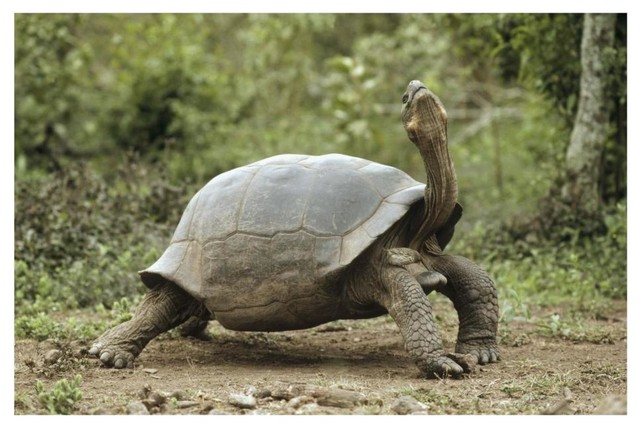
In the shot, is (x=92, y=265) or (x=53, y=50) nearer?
(x=92, y=265)

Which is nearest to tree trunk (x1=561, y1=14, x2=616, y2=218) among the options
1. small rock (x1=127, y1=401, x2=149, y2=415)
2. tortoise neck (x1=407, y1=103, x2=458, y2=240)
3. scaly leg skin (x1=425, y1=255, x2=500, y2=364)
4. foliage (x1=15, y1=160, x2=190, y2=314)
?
scaly leg skin (x1=425, y1=255, x2=500, y2=364)

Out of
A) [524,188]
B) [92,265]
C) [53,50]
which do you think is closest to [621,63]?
[524,188]

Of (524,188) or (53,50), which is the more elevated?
(53,50)

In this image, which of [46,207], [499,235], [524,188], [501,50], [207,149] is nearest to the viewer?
[46,207]

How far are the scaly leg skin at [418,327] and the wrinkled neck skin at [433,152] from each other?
36 centimetres

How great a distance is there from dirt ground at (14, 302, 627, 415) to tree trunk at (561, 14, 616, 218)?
193 cm

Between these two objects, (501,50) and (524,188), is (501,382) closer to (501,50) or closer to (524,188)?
(501,50)

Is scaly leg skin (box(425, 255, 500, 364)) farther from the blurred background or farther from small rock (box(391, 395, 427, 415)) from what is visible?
small rock (box(391, 395, 427, 415))

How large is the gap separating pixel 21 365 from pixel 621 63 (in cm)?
539

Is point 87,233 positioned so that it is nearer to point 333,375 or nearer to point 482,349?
point 333,375

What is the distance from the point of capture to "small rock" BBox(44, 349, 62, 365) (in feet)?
15.7

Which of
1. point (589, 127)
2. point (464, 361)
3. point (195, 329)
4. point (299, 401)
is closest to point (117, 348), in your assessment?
point (195, 329)

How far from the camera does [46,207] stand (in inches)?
302

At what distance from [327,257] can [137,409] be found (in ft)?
4.23
